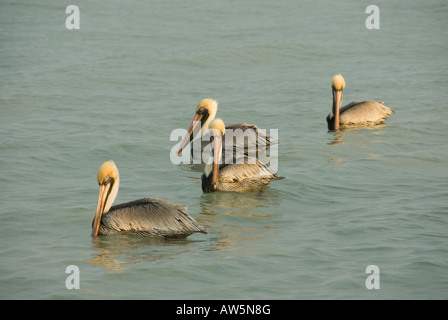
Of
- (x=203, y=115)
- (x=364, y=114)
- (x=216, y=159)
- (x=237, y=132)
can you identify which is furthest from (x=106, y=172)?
(x=364, y=114)

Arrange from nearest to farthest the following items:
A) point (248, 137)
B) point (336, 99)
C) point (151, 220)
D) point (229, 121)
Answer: point (151, 220) < point (248, 137) < point (336, 99) < point (229, 121)

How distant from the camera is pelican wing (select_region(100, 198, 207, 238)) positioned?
6055 mm

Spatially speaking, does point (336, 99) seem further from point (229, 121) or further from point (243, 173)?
point (243, 173)

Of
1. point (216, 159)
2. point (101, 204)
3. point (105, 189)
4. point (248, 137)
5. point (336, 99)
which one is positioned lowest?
point (101, 204)

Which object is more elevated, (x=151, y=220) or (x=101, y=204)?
(x=101, y=204)

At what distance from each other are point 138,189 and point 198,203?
2.41ft

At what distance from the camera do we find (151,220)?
607 cm

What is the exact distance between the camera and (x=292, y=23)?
16594mm

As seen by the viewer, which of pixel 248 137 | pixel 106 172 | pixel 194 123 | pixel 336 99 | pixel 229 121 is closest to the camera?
pixel 106 172

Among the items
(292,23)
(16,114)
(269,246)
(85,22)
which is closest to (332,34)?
(292,23)

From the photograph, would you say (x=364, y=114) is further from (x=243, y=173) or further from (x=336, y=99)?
(x=243, y=173)

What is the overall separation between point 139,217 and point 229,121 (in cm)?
458

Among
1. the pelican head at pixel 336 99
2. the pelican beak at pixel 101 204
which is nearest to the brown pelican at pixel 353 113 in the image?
the pelican head at pixel 336 99

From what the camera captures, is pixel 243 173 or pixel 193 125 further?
pixel 193 125
